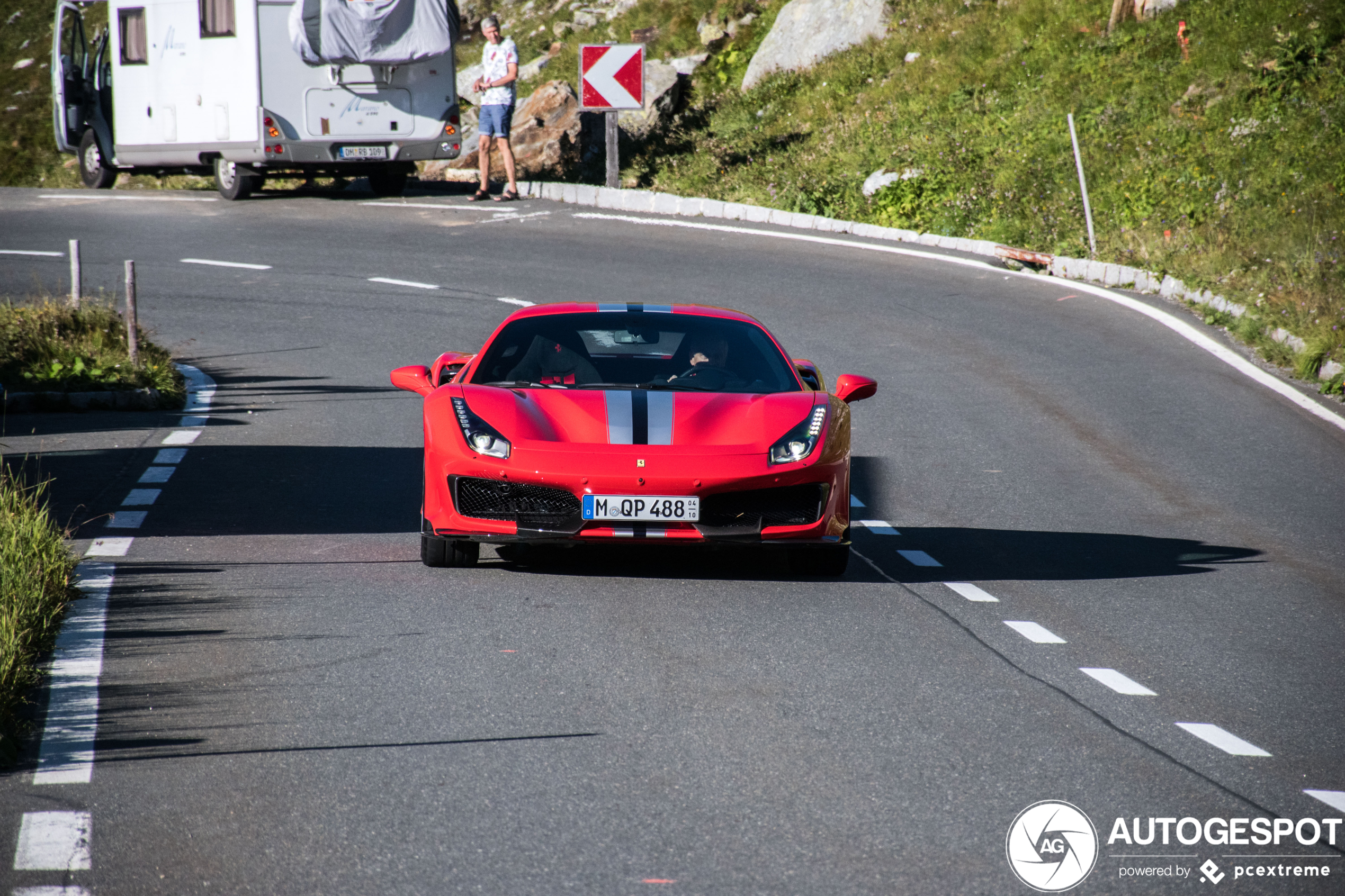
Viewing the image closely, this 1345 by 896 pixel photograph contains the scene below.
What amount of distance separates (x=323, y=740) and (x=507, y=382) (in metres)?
3.34

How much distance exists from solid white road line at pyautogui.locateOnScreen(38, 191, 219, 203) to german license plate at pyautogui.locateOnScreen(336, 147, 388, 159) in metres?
2.68

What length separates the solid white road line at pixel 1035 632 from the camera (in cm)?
655

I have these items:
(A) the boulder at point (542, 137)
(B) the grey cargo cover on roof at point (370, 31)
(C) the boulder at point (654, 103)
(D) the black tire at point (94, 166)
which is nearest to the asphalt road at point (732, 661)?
(B) the grey cargo cover on roof at point (370, 31)

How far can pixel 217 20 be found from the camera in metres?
22.8

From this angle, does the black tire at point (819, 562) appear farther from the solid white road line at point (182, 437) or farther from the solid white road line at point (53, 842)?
the solid white road line at point (182, 437)

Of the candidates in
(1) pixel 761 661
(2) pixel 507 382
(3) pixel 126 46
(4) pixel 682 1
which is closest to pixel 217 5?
(3) pixel 126 46

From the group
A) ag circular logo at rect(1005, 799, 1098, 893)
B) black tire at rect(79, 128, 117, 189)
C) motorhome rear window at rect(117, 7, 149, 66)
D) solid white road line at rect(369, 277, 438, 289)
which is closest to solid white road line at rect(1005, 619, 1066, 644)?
ag circular logo at rect(1005, 799, 1098, 893)

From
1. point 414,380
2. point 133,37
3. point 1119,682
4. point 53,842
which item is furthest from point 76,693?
point 133,37

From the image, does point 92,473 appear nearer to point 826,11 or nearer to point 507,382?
point 507,382

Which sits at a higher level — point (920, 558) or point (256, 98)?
point (256, 98)

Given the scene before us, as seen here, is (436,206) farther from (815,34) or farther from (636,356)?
(636,356)

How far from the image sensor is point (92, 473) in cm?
994

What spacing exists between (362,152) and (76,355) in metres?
10.5

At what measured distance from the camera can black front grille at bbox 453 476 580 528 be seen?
718cm
